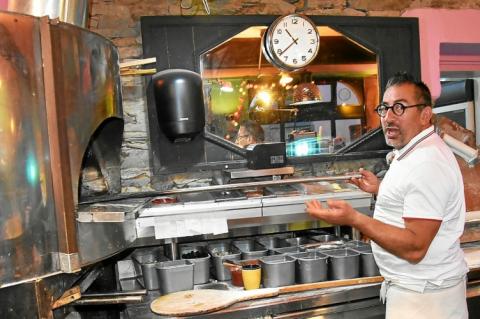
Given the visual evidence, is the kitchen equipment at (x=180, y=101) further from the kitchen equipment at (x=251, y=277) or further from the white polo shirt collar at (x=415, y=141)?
the white polo shirt collar at (x=415, y=141)

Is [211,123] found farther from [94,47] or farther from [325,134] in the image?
[94,47]

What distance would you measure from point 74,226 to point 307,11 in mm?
2703

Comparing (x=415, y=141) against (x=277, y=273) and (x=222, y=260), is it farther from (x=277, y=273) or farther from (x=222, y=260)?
(x=222, y=260)

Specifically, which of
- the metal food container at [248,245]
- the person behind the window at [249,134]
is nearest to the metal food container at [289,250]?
the metal food container at [248,245]

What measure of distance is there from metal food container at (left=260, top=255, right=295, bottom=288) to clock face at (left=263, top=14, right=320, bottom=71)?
5.32 ft

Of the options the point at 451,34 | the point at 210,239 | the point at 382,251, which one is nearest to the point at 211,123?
the point at 210,239

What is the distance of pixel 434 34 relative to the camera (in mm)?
3965

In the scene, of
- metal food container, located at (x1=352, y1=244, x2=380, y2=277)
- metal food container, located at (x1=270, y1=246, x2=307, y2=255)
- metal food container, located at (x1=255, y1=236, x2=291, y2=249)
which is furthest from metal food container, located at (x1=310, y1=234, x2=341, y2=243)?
metal food container, located at (x1=352, y1=244, x2=380, y2=277)

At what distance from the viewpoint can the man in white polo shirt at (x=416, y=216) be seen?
1.92 meters

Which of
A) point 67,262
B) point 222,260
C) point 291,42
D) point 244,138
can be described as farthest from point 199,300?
point 291,42

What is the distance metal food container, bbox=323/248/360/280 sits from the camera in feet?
8.84

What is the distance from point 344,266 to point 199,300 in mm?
917

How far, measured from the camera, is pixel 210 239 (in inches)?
130

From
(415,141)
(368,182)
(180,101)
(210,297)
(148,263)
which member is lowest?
(210,297)
